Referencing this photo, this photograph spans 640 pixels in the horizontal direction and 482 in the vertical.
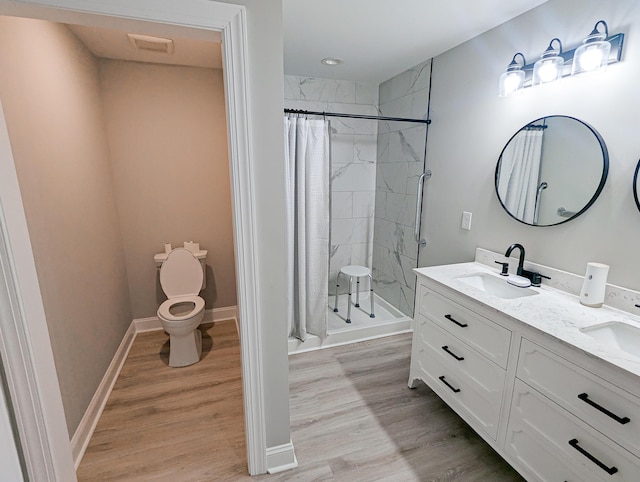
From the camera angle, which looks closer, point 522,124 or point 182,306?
point 522,124

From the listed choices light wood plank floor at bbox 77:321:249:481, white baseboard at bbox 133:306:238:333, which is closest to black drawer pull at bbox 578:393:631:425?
light wood plank floor at bbox 77:321:249:481

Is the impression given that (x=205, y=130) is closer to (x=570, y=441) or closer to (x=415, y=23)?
(x=415, y=23)

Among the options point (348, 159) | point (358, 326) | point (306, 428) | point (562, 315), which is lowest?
point (306, 428)

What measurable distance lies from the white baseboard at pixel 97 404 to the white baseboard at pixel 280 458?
1007mm

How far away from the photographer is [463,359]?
1769mm

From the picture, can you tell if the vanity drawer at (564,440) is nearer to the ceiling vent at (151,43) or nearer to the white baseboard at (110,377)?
the white baseboard at (110,377)

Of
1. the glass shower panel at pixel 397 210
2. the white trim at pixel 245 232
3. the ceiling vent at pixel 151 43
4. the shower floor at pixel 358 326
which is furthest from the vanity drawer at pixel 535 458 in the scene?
the ceiling vent at pixel 151 43

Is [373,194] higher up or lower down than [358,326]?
higher up

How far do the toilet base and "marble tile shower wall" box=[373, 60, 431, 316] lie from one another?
79.4 inches

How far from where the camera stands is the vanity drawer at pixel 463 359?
1576mm

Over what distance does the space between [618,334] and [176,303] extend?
286cm

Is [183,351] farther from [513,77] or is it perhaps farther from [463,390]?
[513,77]

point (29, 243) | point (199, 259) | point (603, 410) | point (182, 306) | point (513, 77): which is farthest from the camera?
point (199, 259)

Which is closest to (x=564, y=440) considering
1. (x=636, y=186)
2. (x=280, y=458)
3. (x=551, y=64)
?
(x=636, y=186)
